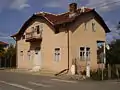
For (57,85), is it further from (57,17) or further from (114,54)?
(57,17)

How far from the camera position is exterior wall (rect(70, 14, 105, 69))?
36.4 metres

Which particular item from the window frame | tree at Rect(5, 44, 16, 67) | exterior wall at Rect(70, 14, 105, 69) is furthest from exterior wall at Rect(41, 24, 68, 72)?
tree at Rect(5, 44, 16, 67)

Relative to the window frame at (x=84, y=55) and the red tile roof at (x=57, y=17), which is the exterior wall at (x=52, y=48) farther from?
the window frame at (x=84, y=55)

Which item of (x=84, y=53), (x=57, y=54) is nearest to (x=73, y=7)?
(x=84, y=53)

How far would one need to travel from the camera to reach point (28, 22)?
45.0m

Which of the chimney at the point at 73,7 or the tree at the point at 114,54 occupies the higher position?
the chimney at the point at 73,7

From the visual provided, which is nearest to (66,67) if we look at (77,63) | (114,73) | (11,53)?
(77,63)

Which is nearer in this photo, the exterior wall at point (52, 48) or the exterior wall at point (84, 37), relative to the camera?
the exterior wall at point (84, 37)

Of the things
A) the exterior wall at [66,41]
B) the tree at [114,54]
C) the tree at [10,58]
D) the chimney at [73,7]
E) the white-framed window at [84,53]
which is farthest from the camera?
the tree at [10,58]

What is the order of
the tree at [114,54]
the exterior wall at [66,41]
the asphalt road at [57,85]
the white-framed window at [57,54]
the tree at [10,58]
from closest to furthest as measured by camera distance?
the asphalt road at [57,85] → the exterior wall at [66,41] → the white-framed window at [57,54] → the tree at [114,54] → the tree at [10,58]

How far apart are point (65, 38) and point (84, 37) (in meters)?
2.17

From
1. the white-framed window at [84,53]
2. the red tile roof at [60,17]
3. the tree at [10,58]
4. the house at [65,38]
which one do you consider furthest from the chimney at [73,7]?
the tree at [10,58]

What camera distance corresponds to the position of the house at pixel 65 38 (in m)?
36.4

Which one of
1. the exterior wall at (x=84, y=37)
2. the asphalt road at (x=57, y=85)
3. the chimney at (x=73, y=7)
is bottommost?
the asphalt road at (x=57, y=85)
